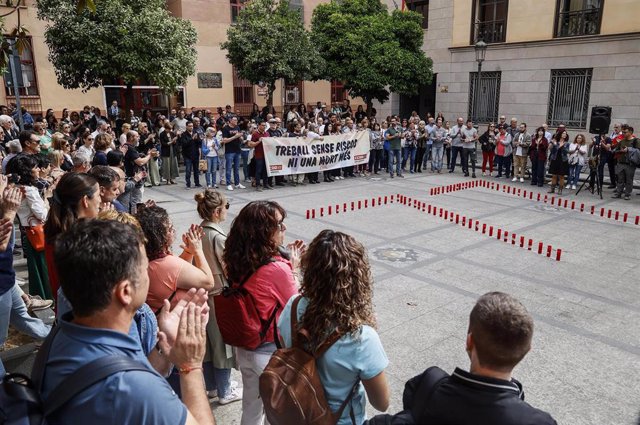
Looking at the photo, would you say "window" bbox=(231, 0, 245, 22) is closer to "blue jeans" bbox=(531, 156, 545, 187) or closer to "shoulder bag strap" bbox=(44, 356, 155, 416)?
"blue jeans" bbox=(531, 156, 545, 187)

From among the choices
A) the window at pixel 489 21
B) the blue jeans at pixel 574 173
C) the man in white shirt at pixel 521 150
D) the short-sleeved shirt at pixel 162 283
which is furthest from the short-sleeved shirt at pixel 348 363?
the window at pixel 489 21

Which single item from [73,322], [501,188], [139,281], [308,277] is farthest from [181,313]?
[501,188]

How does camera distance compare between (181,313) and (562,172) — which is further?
(562,172)

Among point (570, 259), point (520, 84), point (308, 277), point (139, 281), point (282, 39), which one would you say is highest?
point (282, 39)

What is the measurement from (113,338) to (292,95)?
3042 cm

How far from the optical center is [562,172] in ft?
46.4

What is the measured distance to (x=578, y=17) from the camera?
20094 mm

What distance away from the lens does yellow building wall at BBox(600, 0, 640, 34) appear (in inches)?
727

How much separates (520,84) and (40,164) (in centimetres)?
2012

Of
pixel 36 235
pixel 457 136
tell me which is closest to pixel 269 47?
pixel 457 136

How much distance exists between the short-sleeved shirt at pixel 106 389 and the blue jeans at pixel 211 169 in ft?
43.0

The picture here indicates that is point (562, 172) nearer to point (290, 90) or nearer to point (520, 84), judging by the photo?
point (520, 84)

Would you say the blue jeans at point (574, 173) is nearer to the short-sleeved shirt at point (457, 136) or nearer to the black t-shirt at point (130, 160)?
the short-sleeved shirt at point (457, 136)

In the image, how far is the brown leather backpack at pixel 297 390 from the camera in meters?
2.35
